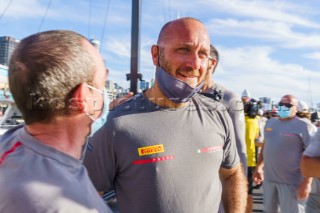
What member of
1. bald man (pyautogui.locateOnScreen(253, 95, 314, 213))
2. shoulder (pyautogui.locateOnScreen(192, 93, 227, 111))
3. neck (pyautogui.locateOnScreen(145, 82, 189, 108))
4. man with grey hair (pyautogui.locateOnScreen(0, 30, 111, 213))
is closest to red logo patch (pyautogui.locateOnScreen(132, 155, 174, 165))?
neck (pyautogui.locateOnScreen(145, 82, 189, 108))

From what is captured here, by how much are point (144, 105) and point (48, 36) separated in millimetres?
856

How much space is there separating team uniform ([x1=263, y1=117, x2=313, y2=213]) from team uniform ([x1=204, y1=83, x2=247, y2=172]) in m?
1.68

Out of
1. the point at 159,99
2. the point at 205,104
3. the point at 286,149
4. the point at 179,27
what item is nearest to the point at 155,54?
the point at 179,27

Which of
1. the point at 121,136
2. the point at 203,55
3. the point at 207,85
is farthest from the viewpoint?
the point at 207,85

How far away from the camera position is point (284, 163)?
14.4 feet

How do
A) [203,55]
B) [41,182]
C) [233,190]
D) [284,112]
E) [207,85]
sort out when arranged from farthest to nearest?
[284,112] → [207,85] → [233,190] → [203,55] → [41,182]

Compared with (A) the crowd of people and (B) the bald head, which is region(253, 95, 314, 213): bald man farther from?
(B) the bald head

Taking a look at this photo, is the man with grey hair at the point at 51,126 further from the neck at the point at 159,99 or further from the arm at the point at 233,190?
the arm at the point at 233,190

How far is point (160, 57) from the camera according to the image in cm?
197

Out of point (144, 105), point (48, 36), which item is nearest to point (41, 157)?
point (48, 36)

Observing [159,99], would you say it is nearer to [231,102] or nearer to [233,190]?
[233,190]

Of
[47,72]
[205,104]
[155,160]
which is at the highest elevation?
[47,72]

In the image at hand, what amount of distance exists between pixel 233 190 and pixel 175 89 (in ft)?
2.56

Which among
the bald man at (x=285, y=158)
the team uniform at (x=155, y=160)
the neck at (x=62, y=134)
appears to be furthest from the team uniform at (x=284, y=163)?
the neck at (x=62, y=134)
